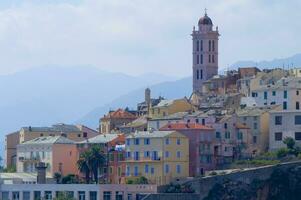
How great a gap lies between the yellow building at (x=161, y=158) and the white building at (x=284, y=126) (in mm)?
5375

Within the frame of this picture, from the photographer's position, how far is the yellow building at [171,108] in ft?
323

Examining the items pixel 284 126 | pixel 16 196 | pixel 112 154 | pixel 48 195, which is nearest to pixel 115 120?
pixel 112 154

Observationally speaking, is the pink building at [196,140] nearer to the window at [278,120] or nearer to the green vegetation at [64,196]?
the window at [278,120]

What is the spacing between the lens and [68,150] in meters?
93.0

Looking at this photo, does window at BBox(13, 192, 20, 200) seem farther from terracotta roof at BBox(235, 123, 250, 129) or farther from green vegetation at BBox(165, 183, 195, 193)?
terracotta roof at BBox(235, 123, 250, 129)

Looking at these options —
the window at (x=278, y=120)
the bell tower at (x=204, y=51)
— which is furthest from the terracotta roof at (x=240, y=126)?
the bell tower at (x=204, y=51)

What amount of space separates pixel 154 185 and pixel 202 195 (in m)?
3.70

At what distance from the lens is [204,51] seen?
110812 mm

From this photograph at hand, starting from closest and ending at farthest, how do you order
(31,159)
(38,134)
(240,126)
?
(240,126) → (31,159) → (38,134)

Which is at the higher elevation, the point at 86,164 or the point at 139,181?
the point at 86,164

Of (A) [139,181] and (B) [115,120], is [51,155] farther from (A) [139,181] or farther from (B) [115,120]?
(B) [115,120]

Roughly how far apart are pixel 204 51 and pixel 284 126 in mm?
24998

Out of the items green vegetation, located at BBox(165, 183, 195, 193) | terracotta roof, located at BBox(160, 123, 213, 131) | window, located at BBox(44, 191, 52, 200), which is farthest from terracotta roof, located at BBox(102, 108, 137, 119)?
green vegetation, located at BBox(165, 183, 195, 193)

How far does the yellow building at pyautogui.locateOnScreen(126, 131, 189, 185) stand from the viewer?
84.9m
